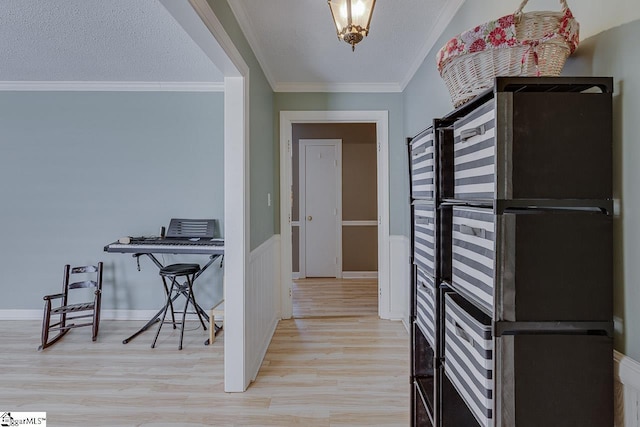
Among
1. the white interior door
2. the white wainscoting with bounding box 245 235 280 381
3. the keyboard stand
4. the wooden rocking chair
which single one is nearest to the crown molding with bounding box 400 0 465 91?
the white wainscoting with bounding box 245 235 280 381

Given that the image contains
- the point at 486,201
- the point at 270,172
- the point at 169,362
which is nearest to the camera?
the point at 486,201

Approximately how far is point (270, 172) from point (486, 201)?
2.47 m

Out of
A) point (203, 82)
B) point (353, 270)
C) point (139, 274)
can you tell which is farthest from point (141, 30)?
point (353, 270)

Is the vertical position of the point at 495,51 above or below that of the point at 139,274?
above

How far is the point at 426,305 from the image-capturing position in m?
1.39

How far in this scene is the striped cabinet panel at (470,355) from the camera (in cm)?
85

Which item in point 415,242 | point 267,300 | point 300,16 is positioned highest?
point 300,16

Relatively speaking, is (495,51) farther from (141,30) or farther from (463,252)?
(141,30)

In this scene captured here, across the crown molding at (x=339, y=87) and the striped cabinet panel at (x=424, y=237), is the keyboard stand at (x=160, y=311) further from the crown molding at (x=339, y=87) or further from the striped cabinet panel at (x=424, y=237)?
the striped cabinet panel at (x=424, y=237)

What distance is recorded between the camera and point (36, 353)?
2654mm

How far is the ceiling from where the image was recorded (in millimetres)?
1990

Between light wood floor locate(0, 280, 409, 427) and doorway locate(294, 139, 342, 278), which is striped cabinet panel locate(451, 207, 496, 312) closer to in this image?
light wood floor locate(0, 280, 409, 427)

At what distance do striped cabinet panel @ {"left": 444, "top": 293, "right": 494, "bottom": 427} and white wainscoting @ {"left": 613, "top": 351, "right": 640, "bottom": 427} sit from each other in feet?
0.99

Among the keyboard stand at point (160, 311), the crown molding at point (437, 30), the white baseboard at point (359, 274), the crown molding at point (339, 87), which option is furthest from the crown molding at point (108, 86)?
the white baseboard at point (359, 274)
